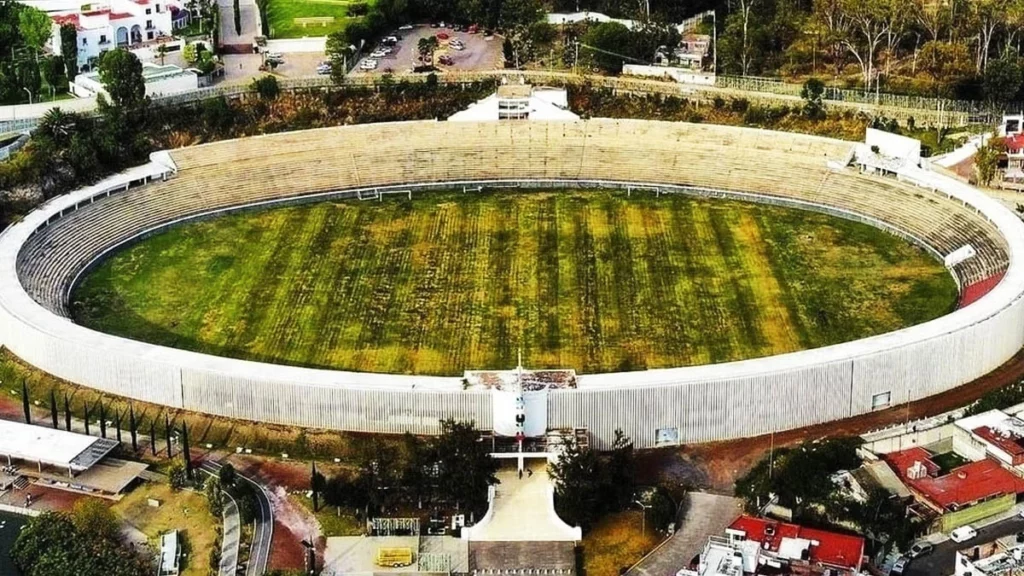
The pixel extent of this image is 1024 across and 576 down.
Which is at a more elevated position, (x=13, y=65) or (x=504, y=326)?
(x=13, y=65)

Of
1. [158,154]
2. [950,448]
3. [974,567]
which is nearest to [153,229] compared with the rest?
[158,154]

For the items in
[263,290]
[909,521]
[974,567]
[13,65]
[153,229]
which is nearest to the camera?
[974,567]

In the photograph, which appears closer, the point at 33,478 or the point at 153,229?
the point at 33,478

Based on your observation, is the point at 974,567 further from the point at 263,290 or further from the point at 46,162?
the point at 46,162

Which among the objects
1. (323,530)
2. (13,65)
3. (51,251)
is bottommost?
(323,530)

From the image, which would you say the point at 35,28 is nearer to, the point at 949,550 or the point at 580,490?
the point at 580,490

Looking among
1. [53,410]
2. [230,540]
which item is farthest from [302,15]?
[230,540]
